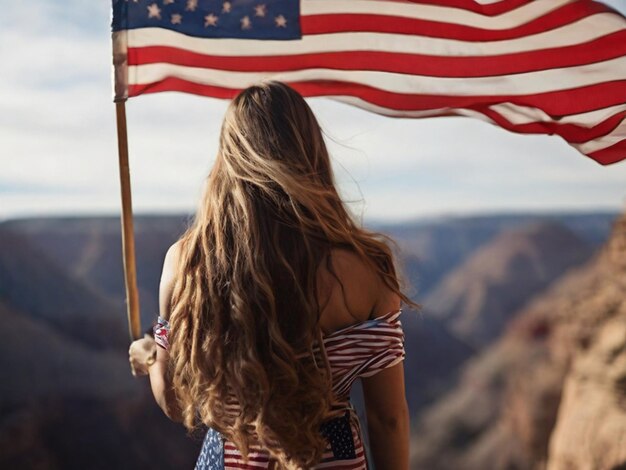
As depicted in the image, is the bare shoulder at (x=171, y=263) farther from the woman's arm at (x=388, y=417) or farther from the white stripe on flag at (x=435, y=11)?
the white stripe on flag at (x=435, y=11)

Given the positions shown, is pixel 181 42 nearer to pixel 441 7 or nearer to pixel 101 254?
pixel 441 7

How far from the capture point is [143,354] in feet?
6.44

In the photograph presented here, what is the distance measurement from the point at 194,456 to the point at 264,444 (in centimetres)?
2032

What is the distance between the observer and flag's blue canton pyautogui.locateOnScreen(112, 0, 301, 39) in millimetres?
2680

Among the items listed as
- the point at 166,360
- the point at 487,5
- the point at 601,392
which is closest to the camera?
the point at 166,360

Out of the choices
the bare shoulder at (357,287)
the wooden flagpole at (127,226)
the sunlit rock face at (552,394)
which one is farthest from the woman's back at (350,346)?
the sunlit rock face at (552,394)

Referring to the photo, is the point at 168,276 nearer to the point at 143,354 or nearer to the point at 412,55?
the point at 143,354

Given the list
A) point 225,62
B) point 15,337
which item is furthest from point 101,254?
point 225,62

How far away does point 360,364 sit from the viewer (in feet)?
5.24

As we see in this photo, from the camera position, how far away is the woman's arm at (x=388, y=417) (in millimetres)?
1637

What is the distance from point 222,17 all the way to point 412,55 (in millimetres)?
742

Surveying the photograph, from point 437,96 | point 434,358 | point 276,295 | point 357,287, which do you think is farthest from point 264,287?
point 434,358

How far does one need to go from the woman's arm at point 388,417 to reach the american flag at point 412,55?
1471 mm

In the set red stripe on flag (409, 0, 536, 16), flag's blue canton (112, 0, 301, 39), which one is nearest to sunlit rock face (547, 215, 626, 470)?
red stripe on flag (409, 0, 536, 16)
